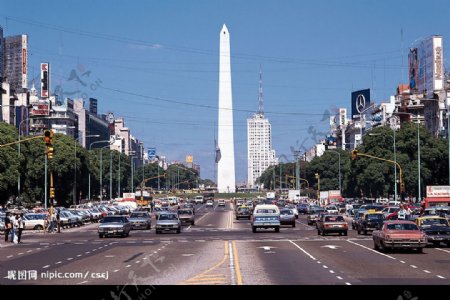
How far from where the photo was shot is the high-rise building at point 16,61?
551 feet

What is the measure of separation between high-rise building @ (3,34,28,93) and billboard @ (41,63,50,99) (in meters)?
4.50

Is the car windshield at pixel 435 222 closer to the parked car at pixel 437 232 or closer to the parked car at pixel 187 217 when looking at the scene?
the parked car at pixel 437 232

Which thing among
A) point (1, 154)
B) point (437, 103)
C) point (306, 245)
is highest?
point (437, 103)

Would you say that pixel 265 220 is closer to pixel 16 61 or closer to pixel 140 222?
pixel 140 222

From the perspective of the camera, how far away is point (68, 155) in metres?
121

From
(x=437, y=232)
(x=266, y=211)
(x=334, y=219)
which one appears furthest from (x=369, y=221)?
(x=437, y=232)

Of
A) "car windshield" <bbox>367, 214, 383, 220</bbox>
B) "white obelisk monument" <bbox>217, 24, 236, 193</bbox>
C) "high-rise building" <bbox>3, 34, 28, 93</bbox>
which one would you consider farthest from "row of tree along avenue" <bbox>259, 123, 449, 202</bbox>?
"high-rise building" <bbox>3, 34, 28, 93</bbox>

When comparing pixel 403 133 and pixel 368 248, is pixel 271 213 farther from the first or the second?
pixel 403 133

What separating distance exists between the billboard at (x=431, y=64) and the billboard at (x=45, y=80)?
7778cm

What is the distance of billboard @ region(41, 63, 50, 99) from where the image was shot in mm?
177875

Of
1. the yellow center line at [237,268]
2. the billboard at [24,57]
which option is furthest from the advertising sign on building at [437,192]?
the billboard at [24,57]

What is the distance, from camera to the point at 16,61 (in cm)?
18025
